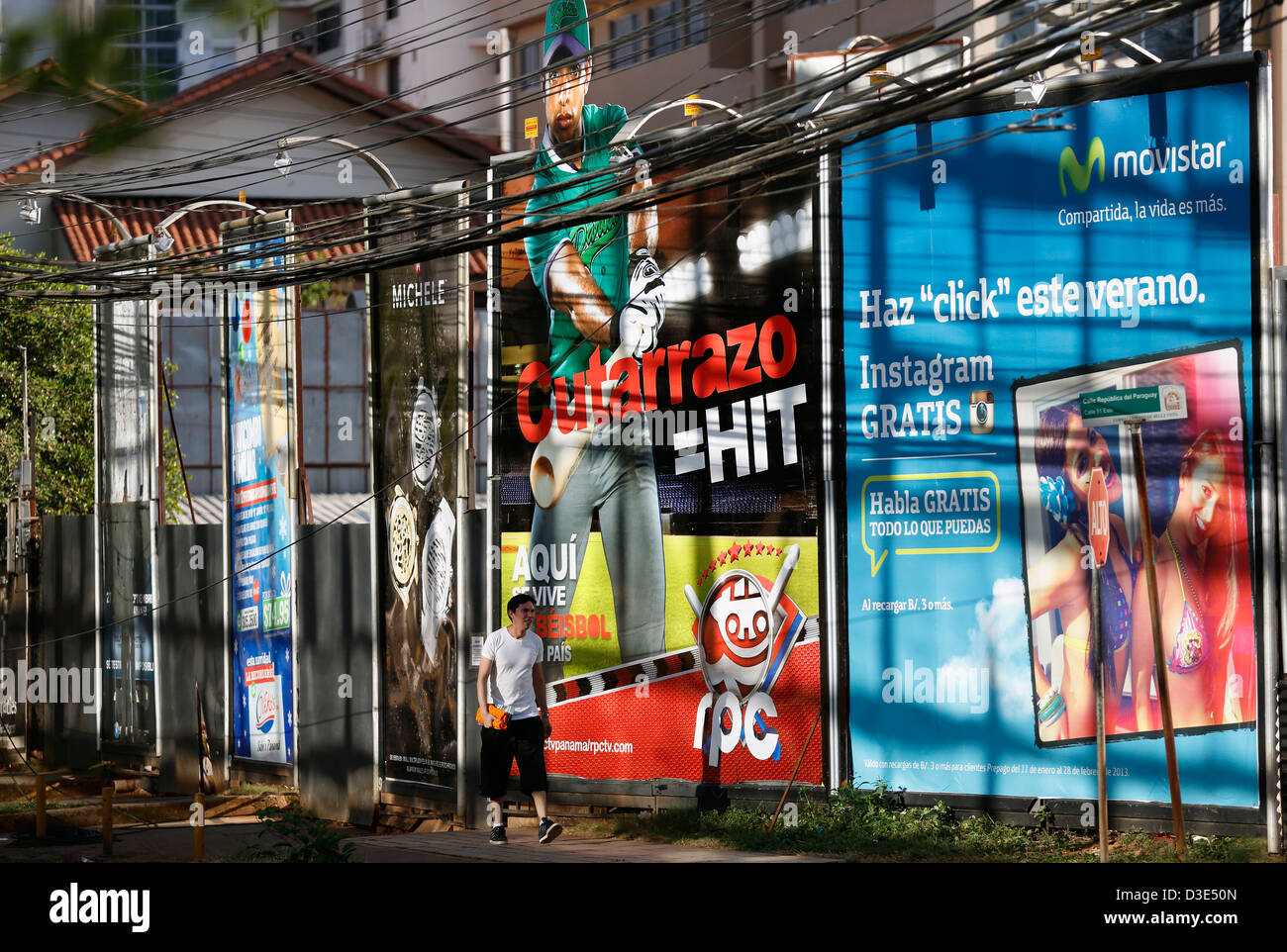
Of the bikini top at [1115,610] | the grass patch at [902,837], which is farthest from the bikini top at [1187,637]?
the grass patch at [902,837]

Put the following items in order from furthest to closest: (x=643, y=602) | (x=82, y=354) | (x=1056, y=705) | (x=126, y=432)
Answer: (x=82, y=354) < (x=126, y=432) < (x=643, y=602) < (x=1056, y=705)

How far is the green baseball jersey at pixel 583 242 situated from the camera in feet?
42.8

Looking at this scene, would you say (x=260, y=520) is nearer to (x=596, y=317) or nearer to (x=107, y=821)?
(x=107, y=821)

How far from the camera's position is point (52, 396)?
78.3 feet

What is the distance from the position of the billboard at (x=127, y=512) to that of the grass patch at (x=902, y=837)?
323 inches

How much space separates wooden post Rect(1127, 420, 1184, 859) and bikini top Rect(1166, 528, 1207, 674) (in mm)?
402

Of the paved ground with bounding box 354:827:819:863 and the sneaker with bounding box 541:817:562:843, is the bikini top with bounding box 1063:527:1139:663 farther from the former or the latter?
the sneaker with bounding box 541:817:562:843

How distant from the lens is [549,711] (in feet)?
43.4

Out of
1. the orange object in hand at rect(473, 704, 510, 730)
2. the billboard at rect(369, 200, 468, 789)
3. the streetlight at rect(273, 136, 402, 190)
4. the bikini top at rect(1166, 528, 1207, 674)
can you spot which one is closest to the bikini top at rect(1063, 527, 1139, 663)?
the bikini top at rect(1166, 528, 1207, 674)

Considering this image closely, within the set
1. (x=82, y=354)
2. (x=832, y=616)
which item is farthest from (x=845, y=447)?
(x=82, y=354)

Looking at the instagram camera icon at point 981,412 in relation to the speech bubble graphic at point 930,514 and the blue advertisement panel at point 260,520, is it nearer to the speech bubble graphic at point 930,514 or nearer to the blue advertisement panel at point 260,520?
Result: the speech bubble graphic at point 930,514

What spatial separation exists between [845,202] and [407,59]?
35258 mm

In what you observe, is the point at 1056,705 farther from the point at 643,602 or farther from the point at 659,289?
the point at 659,289

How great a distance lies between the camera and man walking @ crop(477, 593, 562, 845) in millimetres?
11570
